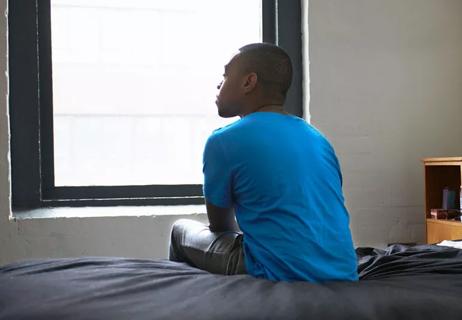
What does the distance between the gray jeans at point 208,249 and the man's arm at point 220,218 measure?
0.08 feet

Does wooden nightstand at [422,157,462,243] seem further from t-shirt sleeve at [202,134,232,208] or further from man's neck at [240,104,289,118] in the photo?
t-shirt sleeve at [202,134,232,208]

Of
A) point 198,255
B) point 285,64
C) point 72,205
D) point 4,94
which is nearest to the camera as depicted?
point 198,255

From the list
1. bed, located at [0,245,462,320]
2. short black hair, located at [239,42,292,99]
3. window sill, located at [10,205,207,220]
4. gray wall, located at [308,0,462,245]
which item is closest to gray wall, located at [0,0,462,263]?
gray wall, located at [308,0,462,245]

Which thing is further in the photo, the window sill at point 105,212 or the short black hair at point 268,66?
the window sill at point 105,212

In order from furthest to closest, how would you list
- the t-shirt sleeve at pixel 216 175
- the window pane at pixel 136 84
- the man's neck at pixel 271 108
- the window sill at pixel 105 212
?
the window pane at pixel 136 84, the window sill at pixel 105 212, the man's neck at pixel 271 108, the t-shirt sleeve at pixel 216 175

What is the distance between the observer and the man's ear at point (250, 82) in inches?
62.2

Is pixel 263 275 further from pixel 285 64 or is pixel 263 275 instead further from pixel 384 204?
pixel 384 204

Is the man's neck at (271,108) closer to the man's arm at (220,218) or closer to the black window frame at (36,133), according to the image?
the man's arm at (220,218)

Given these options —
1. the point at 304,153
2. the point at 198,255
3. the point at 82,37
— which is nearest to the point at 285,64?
the point at 304,153

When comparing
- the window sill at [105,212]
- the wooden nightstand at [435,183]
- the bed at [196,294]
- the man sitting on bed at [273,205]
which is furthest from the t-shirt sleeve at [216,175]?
the wooden nightstand at [435,183]

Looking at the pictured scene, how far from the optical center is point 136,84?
2.80 meters

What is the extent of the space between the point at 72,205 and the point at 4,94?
606 mm

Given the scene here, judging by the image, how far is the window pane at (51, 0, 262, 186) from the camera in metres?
2.75

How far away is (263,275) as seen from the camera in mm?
1324
